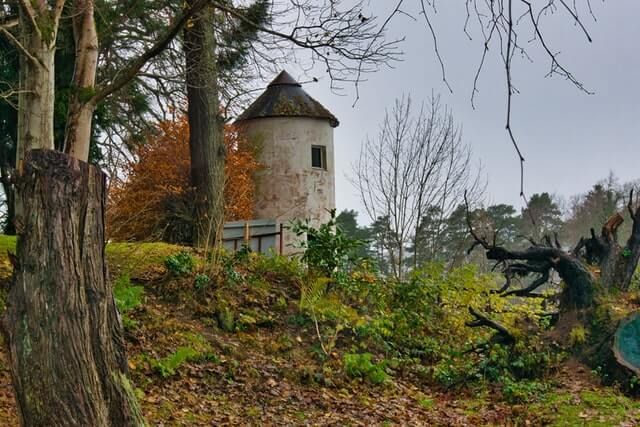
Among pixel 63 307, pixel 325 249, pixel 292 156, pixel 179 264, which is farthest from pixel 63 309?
pixel 292 156

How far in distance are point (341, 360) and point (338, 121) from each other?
13028mm

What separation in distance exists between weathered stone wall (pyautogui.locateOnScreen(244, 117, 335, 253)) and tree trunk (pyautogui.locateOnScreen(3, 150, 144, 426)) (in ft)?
47.0

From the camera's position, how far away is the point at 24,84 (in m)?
8.34

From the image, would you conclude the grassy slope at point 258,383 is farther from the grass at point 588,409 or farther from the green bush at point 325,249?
the green bush at point 325,249

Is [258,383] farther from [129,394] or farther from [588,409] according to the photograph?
[588,409]

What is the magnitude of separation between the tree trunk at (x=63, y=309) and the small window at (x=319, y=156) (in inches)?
615

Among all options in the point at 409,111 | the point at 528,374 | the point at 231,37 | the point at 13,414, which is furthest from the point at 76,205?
the point at 409,111

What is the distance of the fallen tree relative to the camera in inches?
275

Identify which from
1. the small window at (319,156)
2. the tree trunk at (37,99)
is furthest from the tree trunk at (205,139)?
the small window at (319,156)

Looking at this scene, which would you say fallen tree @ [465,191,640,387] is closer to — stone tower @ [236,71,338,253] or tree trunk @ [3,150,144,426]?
tree trunk @ [3,150,144,426]

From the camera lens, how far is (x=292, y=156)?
18.7 meters

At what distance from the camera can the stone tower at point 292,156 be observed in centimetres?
1841

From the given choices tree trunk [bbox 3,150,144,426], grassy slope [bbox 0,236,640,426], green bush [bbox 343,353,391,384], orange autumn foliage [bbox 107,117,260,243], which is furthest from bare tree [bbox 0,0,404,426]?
orange autumn foliage [bbox 107,117,260,243]

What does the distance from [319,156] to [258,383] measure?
1338cm
